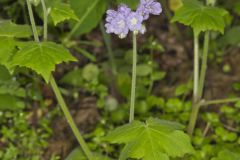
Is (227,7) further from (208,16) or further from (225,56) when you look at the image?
(208,16)

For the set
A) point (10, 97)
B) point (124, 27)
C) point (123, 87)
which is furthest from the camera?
point (123, 87)

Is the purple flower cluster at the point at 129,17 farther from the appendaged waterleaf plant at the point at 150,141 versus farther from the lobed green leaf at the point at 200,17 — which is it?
the appendaged waterleaf plant at the point at 150,141

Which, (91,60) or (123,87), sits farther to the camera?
(91,60)

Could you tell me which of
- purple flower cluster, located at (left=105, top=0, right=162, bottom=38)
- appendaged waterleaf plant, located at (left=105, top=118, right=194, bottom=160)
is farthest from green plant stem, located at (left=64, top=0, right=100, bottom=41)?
appendaged waterleaf plant, located at (left=105, top=118, right=194, bottom=160)

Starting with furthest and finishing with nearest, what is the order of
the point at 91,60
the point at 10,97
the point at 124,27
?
the point at 91,60 → the point at 10,97 → the point at 124,27

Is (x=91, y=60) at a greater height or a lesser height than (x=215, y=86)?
greater

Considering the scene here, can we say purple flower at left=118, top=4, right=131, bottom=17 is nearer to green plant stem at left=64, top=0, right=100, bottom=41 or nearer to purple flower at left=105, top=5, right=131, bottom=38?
purple flower at left=105, top=5, right=131, bottom=38

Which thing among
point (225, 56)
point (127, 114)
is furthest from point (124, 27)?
point (225, 56)

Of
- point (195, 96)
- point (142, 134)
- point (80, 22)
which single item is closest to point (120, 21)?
point (142, 134)
